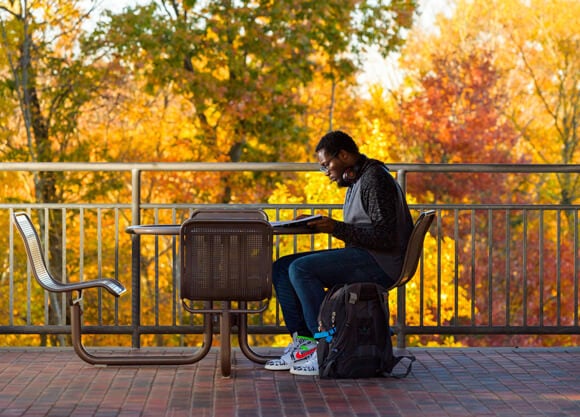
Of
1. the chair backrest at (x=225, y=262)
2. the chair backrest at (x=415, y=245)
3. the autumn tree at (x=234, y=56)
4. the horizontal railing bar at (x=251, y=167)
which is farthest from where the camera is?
the autumn tree at (x=234, y=56)

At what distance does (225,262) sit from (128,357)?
0.98 meters

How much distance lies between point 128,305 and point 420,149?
378 inches

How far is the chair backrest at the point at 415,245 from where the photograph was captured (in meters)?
6.03

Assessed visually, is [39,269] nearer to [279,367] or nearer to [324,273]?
[279,367]

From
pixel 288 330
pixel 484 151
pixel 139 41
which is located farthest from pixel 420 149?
pixel 288 330

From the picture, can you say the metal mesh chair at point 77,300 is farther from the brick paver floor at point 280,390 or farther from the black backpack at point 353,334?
the black backpack at point 353,334

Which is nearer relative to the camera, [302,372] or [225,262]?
[225,262]

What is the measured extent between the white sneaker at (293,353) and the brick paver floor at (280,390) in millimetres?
87

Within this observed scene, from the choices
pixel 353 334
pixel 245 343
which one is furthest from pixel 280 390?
pixel 245 343

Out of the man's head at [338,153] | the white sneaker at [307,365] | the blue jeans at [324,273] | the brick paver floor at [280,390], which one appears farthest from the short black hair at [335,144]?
the brick paver floor at [280,390]

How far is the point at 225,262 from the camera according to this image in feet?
19.5

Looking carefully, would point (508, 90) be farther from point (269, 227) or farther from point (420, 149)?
point (269, 227)

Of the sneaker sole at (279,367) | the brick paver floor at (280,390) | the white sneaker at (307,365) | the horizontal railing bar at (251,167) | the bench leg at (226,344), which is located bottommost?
the brick paver floor at (280,390)

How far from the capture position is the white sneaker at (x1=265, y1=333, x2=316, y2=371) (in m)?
6.30
